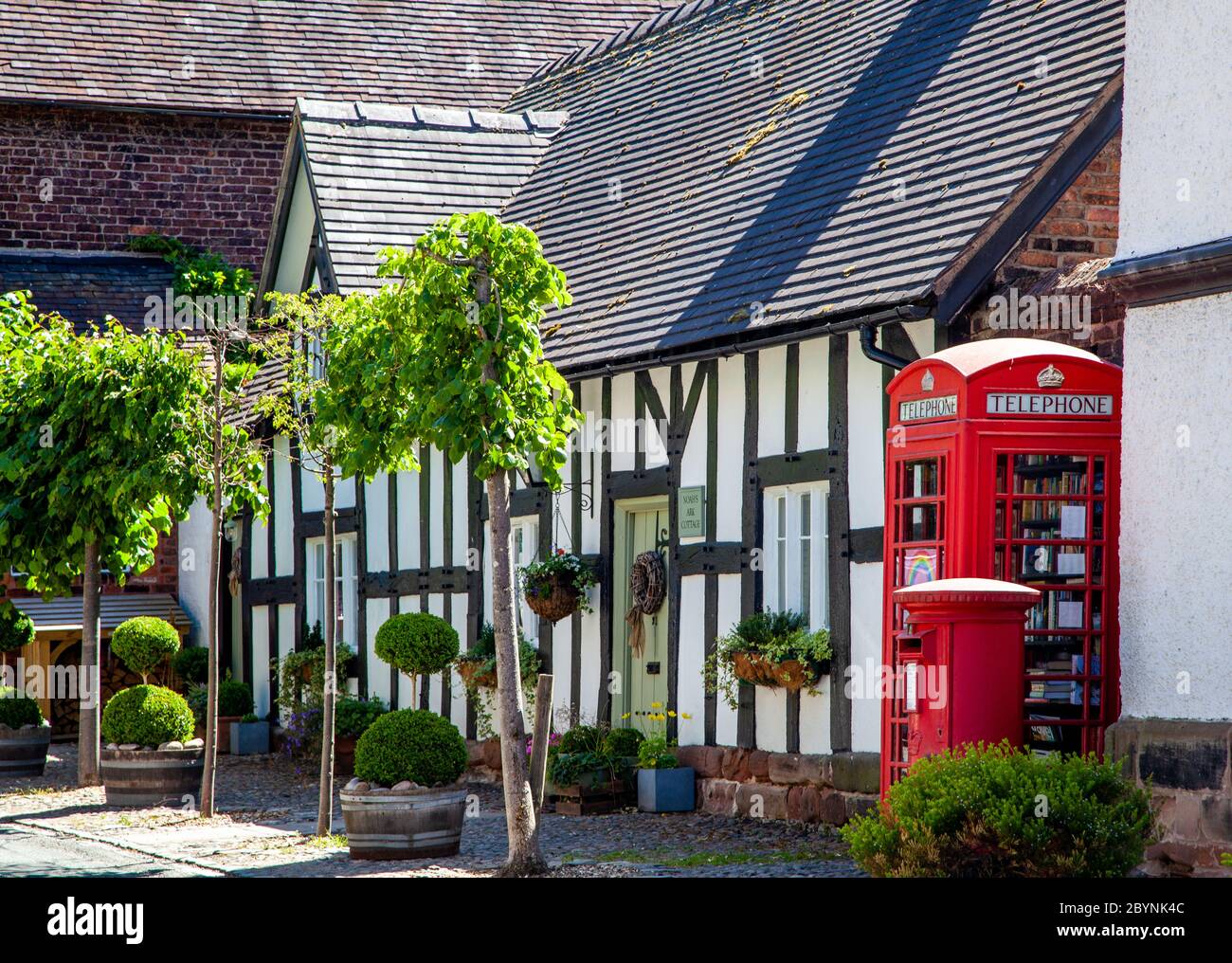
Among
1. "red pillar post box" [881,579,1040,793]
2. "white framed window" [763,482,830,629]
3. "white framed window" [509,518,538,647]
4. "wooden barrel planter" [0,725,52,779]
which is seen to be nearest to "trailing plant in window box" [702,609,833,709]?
"white framed window" [763,482,830,629]

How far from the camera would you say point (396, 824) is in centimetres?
1172

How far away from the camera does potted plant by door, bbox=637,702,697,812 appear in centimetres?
1416

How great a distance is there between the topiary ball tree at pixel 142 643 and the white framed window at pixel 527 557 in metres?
5.16

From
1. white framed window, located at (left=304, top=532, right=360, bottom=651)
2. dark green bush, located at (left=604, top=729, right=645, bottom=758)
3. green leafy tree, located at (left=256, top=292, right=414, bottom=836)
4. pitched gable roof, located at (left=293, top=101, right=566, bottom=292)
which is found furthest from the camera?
white framed window, located at (left=304, top=532, right=360, bottom=651)

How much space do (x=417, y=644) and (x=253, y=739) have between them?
5.54 metres

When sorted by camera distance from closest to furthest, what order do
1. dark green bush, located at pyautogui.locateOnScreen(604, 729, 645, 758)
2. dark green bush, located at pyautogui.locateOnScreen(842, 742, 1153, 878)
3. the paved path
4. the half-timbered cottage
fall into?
1. dark green bush, located at pyautogui.locateOnScreen(842, 742, 1153, 878)
2. the paved path
3. the half-timbered cottage
4. dark green bush, located at pyautogui.locateOnScreen(604, 729, 645, 758)

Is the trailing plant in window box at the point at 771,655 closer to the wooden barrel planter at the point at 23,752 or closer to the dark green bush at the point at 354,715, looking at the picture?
the dark green bush at the point at 354,715

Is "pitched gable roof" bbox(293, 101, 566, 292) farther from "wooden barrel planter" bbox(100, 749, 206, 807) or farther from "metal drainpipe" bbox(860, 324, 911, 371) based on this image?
"metal drainpipe" bbox(860, 324, 911, 371)

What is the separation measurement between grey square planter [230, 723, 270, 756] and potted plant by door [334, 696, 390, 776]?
2954 millimetres

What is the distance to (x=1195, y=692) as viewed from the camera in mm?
8930

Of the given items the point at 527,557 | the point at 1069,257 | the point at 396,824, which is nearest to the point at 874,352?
the point at 1069,257

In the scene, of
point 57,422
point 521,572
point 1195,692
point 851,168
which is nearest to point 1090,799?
point 1195,692

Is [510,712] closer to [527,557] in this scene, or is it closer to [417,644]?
[527,557]

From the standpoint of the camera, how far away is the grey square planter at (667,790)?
1416 centimetres
